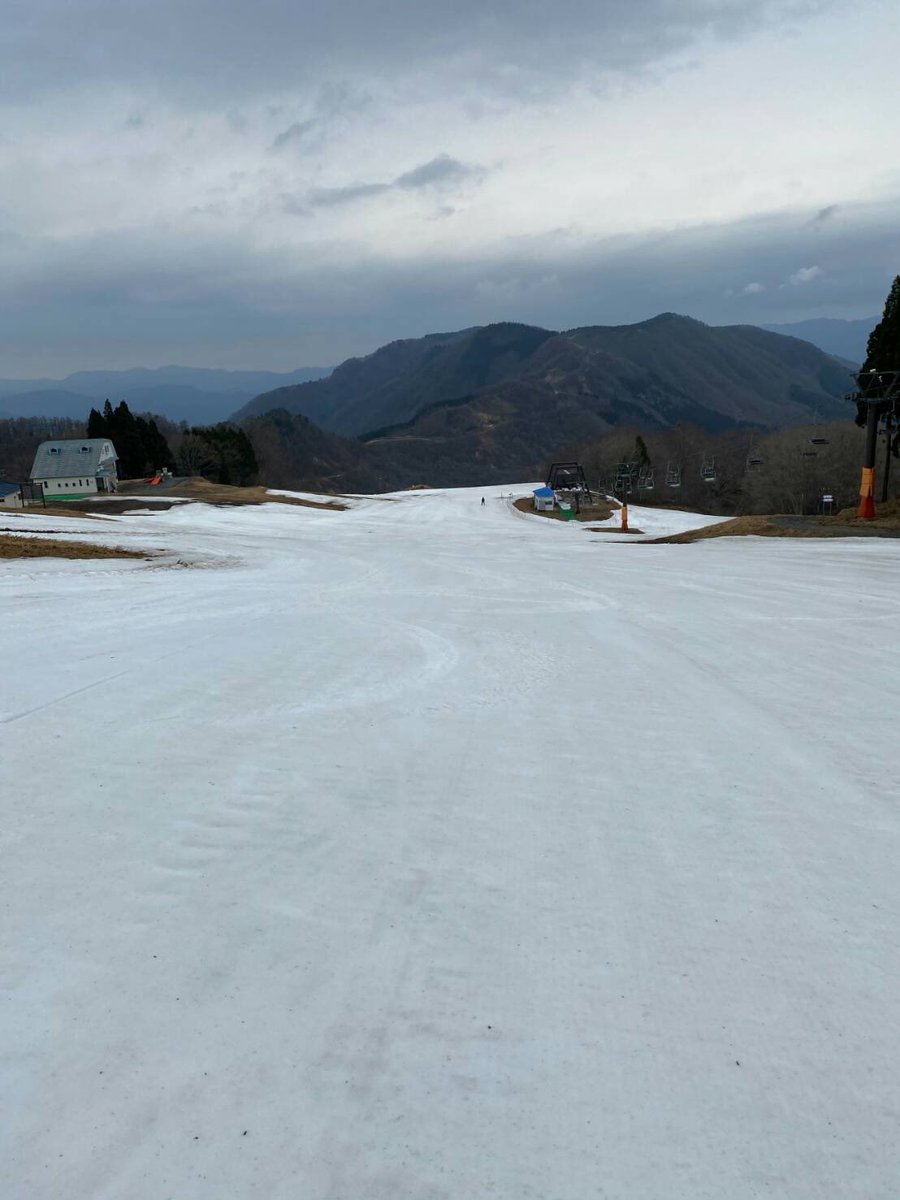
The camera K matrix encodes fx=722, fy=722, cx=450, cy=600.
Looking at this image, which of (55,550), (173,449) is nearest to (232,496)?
(55,550)

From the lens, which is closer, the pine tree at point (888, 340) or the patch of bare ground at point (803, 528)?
the patch of bare ground at point (803, 528)

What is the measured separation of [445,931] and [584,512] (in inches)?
2364

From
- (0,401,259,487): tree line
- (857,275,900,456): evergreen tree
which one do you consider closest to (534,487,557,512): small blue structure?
(857,275,900,456): evergreen tree

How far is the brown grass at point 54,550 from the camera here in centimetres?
1587

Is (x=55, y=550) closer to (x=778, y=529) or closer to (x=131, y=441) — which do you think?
(x=778, y=529)

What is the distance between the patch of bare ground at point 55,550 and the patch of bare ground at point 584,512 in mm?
41893

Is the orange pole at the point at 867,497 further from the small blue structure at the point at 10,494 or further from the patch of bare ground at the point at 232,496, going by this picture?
the small blue structure at the point at 10,494

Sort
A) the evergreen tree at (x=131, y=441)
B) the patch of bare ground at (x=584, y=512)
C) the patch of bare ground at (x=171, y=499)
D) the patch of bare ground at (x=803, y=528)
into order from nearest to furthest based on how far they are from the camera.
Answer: the patch of bare ground at (x=803, y=528) < the patch of bare ground at (x=171, y=499) < the patch of bare ground at (x=584, y=512) < the evergreen tree at (x=131, y=441)

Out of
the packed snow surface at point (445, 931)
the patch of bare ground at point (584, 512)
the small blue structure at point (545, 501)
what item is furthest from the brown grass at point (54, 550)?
the small blue structure at point (545, 501)

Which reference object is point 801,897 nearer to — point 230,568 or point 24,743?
point 24,743

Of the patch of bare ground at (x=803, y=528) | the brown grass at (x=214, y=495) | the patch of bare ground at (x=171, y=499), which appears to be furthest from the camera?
the brown grass at (x=214, y=495)

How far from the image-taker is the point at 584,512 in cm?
6156

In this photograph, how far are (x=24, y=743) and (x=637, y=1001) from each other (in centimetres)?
446

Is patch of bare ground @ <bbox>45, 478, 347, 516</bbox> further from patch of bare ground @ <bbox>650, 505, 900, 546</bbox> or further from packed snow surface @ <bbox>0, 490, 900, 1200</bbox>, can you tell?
packed snow surface @ <bbox>0, 490, 900, 1200</bbox>
